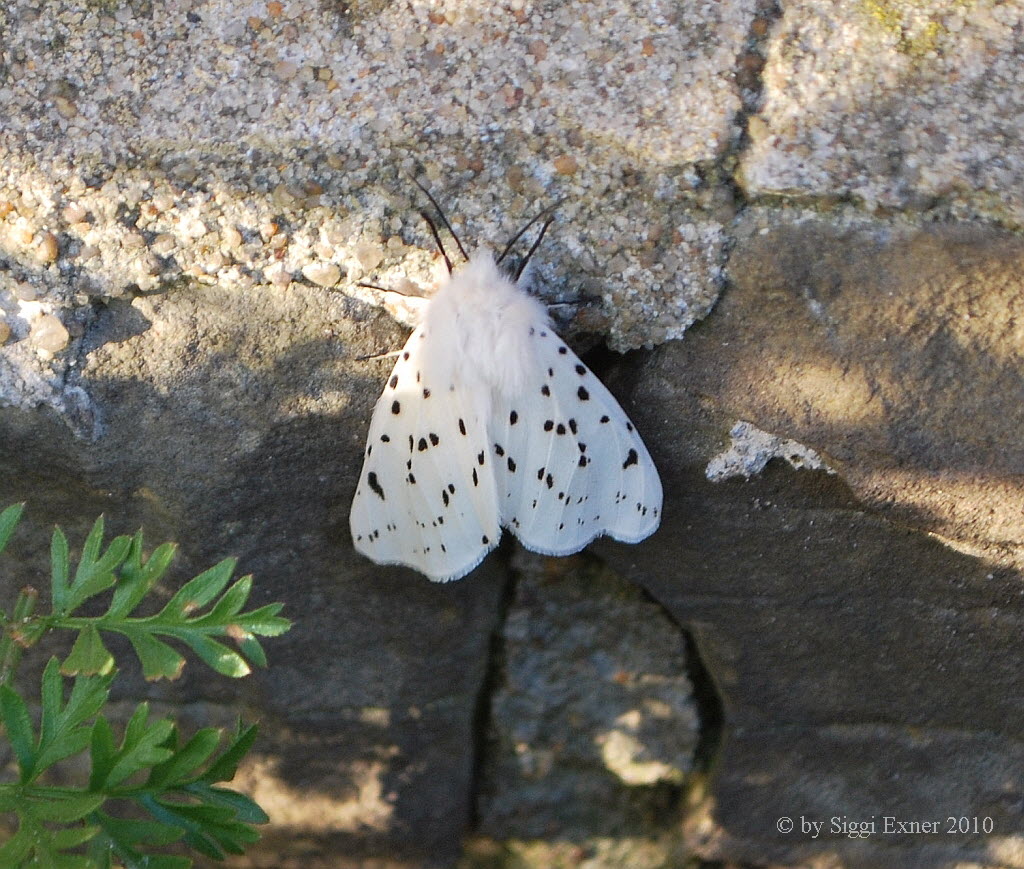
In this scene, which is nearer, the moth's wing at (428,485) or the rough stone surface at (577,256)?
the rough stone surface at (577,256)

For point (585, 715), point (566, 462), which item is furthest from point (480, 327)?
point (585, 715)

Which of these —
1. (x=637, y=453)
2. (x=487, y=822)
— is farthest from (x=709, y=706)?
(x=637, y=453)

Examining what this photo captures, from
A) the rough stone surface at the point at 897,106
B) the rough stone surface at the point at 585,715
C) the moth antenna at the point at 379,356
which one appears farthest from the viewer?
the rough stone surface at the point at 585,715

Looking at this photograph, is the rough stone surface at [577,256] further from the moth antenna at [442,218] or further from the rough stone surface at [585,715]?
the rough stone surface at [585,715]

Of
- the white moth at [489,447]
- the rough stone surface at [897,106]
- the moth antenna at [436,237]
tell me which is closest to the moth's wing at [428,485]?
the white moth at [489,447]

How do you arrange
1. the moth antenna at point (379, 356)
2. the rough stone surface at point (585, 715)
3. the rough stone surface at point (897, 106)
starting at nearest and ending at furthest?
the rough stone surface at point (897, 106) → the moth antenna at point (379, 356) → the rough stone surface at point (585, 715)

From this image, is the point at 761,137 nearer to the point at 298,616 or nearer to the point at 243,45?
the point at 243,45

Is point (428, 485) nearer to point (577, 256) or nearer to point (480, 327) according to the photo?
point (480, 327)

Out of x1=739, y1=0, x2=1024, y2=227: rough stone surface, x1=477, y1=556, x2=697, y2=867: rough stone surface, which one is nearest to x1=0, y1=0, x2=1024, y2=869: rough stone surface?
x1=739, y1=0, x2=1024, y2=227: rough stone surface
